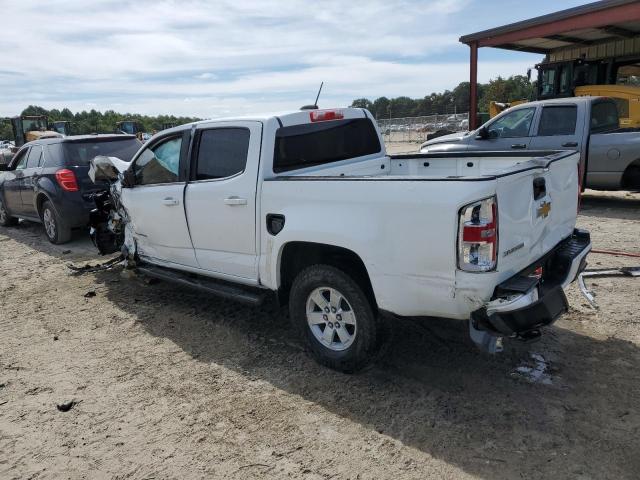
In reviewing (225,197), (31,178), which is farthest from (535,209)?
(31,178)

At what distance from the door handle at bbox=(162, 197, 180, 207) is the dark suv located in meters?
3.67

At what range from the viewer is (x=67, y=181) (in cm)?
788

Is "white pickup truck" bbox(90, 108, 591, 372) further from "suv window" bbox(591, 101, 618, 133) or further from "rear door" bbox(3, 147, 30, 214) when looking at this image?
"suv window" bbox(591, 101, 618, 133)

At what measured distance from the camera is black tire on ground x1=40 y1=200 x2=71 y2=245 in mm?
8102

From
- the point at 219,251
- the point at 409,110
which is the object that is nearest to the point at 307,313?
the point at 219,251

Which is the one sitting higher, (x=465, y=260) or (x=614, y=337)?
(x=465, y=260)

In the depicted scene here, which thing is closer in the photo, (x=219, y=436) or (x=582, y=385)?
(x=219, y=436)

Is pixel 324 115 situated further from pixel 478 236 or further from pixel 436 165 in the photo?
pixel 478 236

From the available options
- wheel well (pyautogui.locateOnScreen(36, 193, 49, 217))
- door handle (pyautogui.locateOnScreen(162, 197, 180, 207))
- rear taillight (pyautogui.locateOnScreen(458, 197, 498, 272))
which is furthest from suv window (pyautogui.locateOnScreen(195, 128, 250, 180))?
wheel well (pyautogui.locateOnScreen(36, 193, 49, 217))

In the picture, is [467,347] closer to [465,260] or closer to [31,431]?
[465,260]

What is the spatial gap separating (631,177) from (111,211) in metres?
8.16

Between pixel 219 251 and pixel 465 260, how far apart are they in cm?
224

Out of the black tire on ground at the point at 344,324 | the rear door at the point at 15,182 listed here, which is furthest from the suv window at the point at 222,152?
the rear door at the point at 15,182

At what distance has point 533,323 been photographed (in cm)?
298
